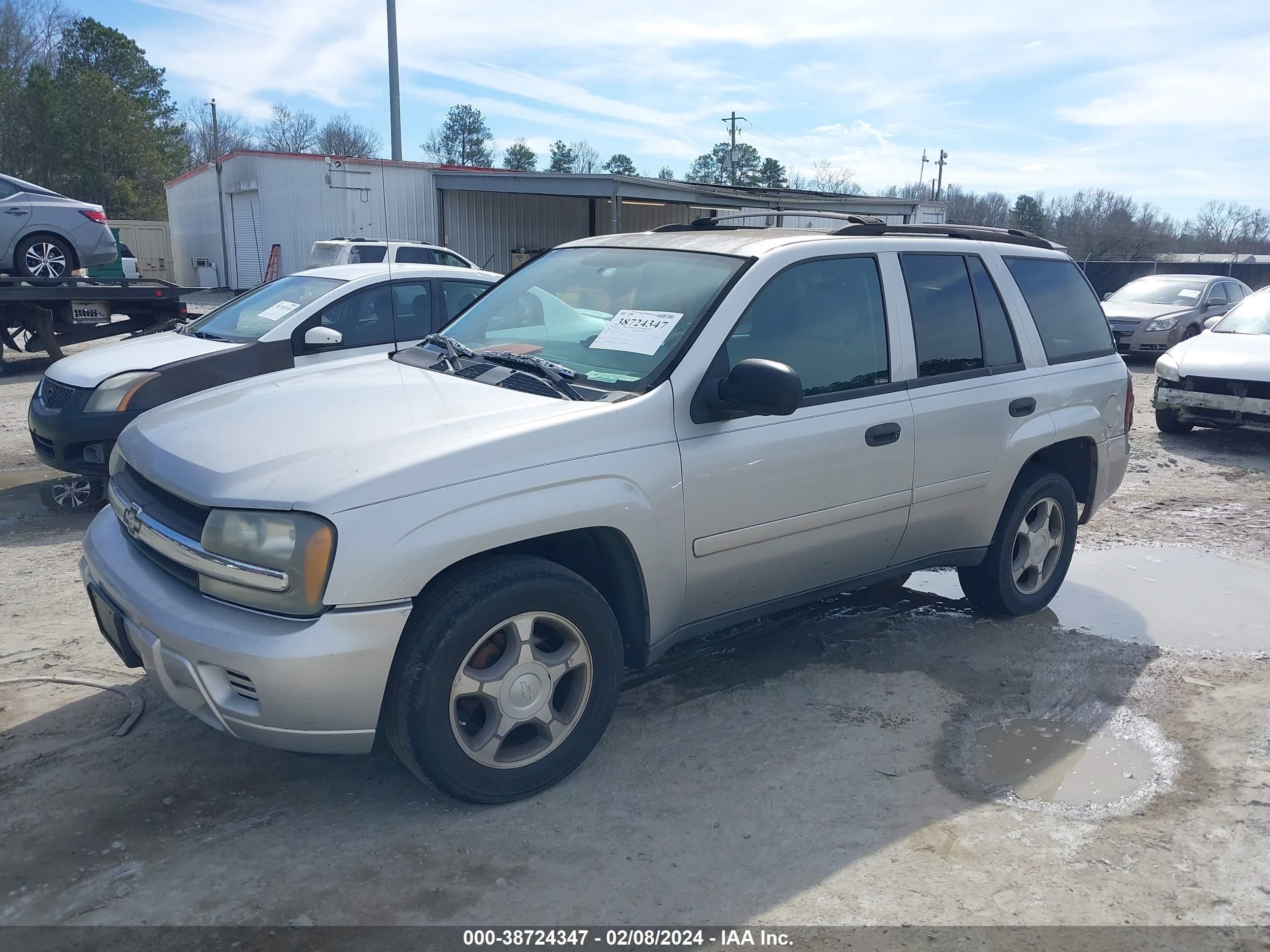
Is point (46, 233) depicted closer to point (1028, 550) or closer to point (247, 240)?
point (1028, 550)

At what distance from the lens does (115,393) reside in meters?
6.52

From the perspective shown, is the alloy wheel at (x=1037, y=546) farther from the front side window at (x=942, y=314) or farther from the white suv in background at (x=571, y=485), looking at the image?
the front side window at (x=942, y=314)

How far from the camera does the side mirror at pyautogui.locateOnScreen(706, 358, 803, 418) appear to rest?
3.32m

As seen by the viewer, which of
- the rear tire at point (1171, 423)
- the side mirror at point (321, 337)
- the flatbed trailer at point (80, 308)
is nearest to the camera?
the side mirror at point (321, 337)

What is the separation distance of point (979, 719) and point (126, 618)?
3.29m

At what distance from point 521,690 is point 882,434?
1.88 m

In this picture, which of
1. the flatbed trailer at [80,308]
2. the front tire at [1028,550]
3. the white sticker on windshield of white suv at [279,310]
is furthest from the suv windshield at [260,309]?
the flatbed trailer at [80,308]

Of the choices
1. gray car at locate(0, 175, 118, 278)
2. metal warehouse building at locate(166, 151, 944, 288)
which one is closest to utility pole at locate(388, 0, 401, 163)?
metal warehouse building at locate(166, 151, 944, 288)

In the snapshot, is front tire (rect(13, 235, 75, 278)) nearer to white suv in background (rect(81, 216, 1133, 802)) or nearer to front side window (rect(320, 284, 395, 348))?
front side window (rect(320, 284, 395, 348))

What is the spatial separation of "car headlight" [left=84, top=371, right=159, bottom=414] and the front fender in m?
4.59

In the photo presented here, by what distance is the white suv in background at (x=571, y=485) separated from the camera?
9.29ft

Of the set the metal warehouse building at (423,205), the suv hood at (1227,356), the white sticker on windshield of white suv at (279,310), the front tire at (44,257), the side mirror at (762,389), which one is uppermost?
the metal warehouse building at (423,205)

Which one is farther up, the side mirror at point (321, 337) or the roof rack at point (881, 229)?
the roof rack at point (881, 229)

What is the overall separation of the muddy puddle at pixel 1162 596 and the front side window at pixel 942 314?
Answer: 1685 mm
